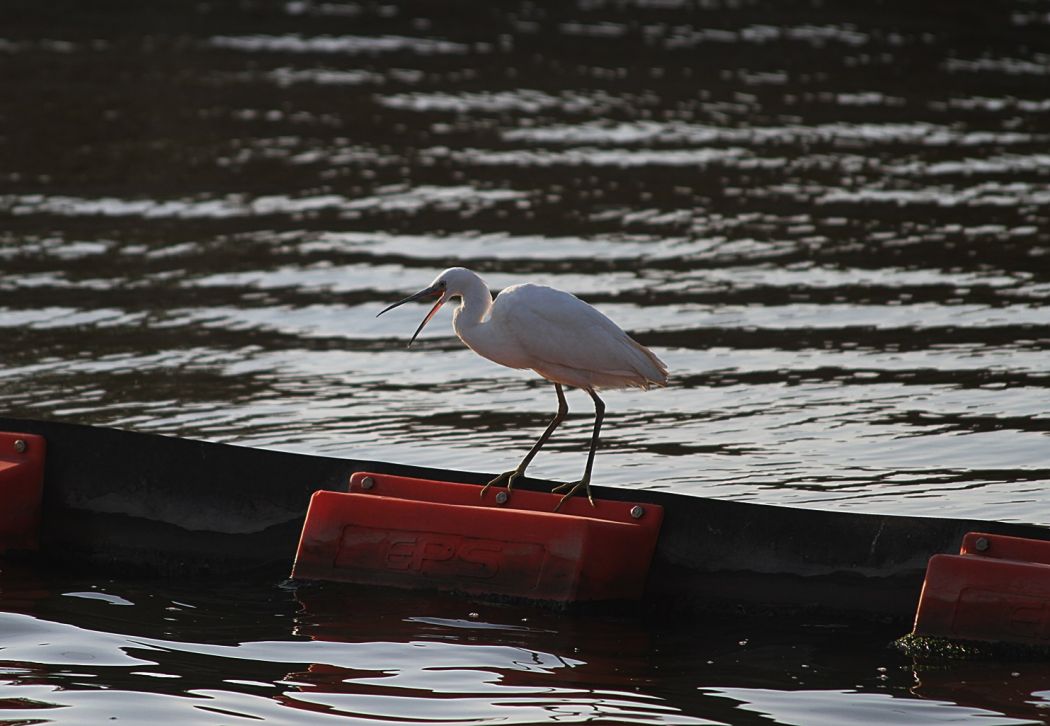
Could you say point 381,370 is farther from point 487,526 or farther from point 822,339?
point 487,526

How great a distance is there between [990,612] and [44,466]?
4.50 metres

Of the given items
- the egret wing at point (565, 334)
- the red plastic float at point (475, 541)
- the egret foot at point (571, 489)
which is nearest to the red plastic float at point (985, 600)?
the red plastic float at point (475, 541)

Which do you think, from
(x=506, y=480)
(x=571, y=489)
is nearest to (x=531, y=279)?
(x=506, y=480)

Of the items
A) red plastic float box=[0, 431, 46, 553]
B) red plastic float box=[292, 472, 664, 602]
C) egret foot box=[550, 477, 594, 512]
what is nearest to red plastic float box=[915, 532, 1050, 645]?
red plastic float box=[292, 472, 664, 602]

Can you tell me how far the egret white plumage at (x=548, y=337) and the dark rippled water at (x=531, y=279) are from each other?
1203mm

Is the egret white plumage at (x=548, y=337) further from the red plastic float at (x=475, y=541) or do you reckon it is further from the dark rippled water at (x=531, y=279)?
Result: the dark rippled water at (x=531, y=279)

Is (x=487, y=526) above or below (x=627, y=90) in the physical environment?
below

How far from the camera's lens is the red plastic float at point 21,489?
7.93 m

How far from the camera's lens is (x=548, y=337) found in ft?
24.7

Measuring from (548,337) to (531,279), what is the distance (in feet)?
22.6

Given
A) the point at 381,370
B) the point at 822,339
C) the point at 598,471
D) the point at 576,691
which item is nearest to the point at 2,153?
the point at 381,370

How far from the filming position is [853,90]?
2400 cm

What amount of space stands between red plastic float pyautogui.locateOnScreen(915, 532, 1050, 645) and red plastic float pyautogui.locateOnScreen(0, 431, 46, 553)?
13.9ft

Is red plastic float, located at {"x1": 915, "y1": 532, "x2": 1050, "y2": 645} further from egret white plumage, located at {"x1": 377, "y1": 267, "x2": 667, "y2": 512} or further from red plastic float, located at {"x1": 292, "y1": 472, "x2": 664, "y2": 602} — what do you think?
egret white plumage, located at {"x1": 377, "y1": 267, "x2": 667, "y2": 512}
